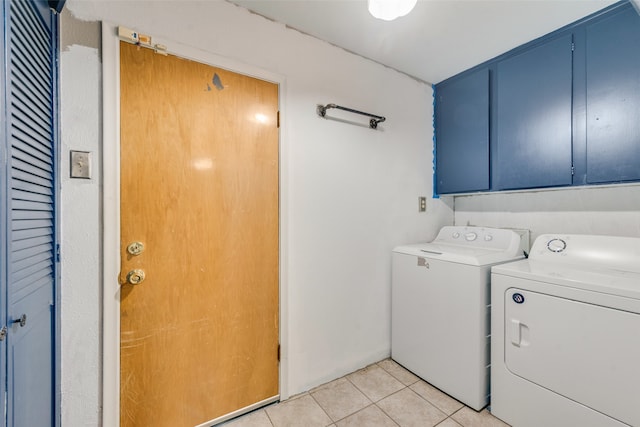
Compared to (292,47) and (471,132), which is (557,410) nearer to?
(471,132)

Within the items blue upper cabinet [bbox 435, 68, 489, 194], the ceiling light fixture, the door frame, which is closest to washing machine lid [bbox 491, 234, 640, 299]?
blue upper cabinet [bbox 435, 68, 489, 194]

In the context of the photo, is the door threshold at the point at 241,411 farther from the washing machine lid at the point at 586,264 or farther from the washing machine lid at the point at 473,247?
the washing machine lid at the point at 586,264

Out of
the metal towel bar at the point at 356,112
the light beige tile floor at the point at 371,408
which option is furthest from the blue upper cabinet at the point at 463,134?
the light beige tile floor at the point at 371,408

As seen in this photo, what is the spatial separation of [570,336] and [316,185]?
1502mm

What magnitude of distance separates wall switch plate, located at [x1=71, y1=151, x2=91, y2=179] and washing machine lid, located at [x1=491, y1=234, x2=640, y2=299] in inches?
81.9

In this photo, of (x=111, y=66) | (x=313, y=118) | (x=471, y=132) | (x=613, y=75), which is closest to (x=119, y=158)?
(x=111, y=66)

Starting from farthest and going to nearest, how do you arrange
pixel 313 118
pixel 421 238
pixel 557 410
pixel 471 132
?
pixel 421 238, pixel 471 132, pixel 313 118, pixel 557 410

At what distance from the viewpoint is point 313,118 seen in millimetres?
1731

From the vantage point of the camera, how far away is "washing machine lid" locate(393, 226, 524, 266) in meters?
1.64

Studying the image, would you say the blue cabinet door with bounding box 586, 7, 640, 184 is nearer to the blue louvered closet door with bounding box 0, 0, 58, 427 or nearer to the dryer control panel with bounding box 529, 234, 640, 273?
the dryer control panel with bounding box 529, 234, 640, 273

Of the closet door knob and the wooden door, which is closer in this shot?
the closet door knob

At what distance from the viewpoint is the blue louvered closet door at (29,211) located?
0.74 metres

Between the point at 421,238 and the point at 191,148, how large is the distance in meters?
1.87

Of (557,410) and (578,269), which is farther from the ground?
(578,269)
